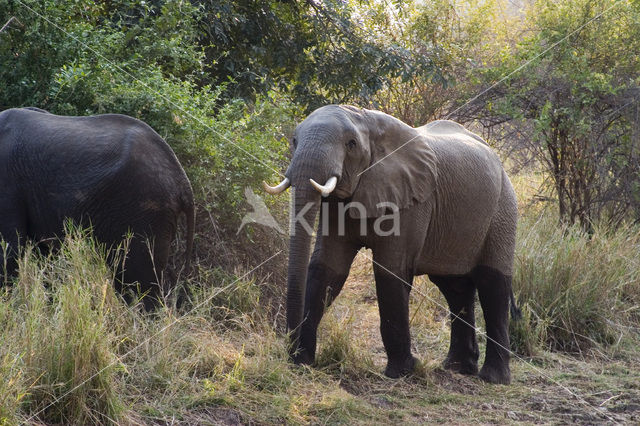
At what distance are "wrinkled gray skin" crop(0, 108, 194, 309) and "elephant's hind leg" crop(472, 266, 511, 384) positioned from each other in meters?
2.31

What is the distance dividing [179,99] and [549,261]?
377 centimetres

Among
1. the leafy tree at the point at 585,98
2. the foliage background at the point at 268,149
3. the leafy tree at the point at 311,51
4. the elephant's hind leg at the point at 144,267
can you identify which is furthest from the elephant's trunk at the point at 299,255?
the leafy tree at the point at 585,98

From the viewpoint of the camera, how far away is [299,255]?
19.0 feet

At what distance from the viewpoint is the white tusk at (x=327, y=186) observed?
17.6 feet

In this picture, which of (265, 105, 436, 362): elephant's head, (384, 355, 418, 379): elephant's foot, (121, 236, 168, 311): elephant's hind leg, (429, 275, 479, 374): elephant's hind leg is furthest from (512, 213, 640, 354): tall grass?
(121, 236, 168, 311): elephant's hind leg

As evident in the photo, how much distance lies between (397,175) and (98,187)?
208 centimetres

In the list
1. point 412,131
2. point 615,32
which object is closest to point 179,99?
point 412,131

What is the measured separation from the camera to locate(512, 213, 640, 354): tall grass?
791cm

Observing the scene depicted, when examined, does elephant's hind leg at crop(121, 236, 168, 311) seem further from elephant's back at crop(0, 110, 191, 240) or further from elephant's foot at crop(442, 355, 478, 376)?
elephant's foot at crop(442, 355, 478, 376)

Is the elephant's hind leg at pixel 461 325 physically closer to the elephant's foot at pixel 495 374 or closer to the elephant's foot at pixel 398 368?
the elephant's foot at pixel 495 374

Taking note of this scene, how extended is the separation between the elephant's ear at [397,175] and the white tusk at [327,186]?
409 mm

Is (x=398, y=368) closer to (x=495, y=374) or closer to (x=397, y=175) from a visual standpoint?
(x=495, y=374)

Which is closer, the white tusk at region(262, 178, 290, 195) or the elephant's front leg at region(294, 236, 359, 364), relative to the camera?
the white tusk at region(262, 178, 290, 195)

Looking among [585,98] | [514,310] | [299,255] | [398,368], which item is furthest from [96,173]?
[585,98]
